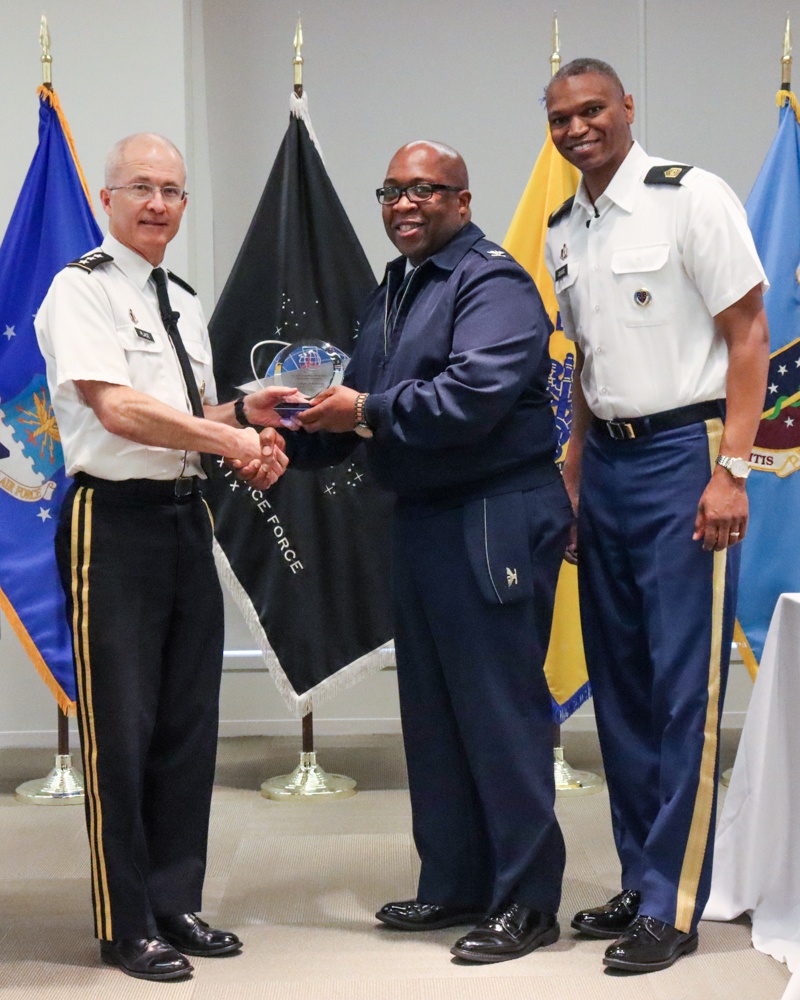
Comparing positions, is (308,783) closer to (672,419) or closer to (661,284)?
(672,419)

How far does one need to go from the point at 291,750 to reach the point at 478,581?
2082mm

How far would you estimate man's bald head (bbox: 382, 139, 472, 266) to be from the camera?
248 centimetres

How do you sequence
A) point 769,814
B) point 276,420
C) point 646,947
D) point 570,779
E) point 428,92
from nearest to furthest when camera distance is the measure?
1. point 646,947
2. point 769,814
3. point 276,420
4. point 570,779
5. point 428,92

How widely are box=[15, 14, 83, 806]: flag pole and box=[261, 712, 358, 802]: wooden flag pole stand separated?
0.58m

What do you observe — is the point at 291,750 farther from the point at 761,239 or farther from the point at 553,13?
the point at 553,13

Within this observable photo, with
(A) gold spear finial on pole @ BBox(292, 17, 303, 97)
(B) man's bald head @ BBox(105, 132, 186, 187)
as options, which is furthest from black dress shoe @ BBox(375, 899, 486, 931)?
(A) gold spear finial on pole @ BBox(292, 17, 303, 97)

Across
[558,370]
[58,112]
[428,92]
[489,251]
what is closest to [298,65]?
[58,112]

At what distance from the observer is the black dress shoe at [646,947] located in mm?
2285

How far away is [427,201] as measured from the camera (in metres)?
2.50

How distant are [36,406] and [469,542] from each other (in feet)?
6.16

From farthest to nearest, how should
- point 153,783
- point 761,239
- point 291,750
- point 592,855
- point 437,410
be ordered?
point 291,750
point 761,239
point 592,855
point 153,783
point 437,410

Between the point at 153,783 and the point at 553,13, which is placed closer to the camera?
the point at 153,783

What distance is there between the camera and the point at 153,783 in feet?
8.09

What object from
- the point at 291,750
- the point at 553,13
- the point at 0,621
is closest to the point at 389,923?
the point at 291,750
